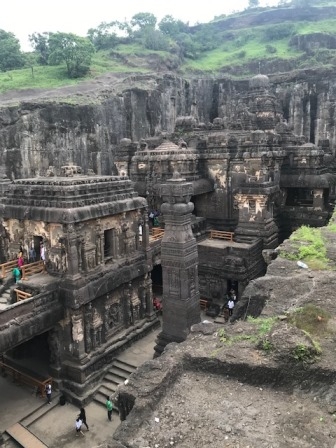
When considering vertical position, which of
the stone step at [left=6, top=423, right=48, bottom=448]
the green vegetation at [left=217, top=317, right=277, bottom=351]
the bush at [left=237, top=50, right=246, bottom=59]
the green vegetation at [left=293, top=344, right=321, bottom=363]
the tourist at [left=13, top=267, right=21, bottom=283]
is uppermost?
the bush at [left=237, top=50, right=246, bottom=59]

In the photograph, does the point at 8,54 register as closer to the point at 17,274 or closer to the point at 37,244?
the point at 37,244

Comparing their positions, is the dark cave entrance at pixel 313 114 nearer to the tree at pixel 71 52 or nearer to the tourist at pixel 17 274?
the tree at pixel 71 52

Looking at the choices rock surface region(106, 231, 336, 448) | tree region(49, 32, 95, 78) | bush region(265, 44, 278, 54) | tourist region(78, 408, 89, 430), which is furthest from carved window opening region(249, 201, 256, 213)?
bush region(265, 44, 278, 54)

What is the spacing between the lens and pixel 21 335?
12.9 metres

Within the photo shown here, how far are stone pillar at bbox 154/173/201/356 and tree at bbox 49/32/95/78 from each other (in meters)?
30.7

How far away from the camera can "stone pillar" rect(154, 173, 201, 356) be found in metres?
12.6

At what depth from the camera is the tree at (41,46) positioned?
45006 millimetres

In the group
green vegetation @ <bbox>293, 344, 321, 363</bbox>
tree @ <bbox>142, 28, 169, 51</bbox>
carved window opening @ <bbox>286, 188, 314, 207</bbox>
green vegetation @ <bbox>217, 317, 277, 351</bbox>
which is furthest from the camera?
tree @ <bbox>142, 28, 169, 51</bbox>

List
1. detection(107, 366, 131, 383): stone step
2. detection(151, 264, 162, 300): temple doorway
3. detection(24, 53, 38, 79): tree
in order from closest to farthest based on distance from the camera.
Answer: detection(107, 366, 131, 383): stone step
detection(151, 264, 162, 300): temple doorway
detection(24, 53, 38, 79): tree

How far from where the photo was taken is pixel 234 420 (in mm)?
5402

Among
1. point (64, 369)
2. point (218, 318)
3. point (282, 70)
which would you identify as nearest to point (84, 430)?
point (64, 369)

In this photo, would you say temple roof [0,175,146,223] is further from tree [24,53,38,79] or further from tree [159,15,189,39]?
tree [159,15,189,39]

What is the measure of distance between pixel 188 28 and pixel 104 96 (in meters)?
46.7

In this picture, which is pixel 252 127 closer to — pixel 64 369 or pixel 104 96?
pixel 104 96
